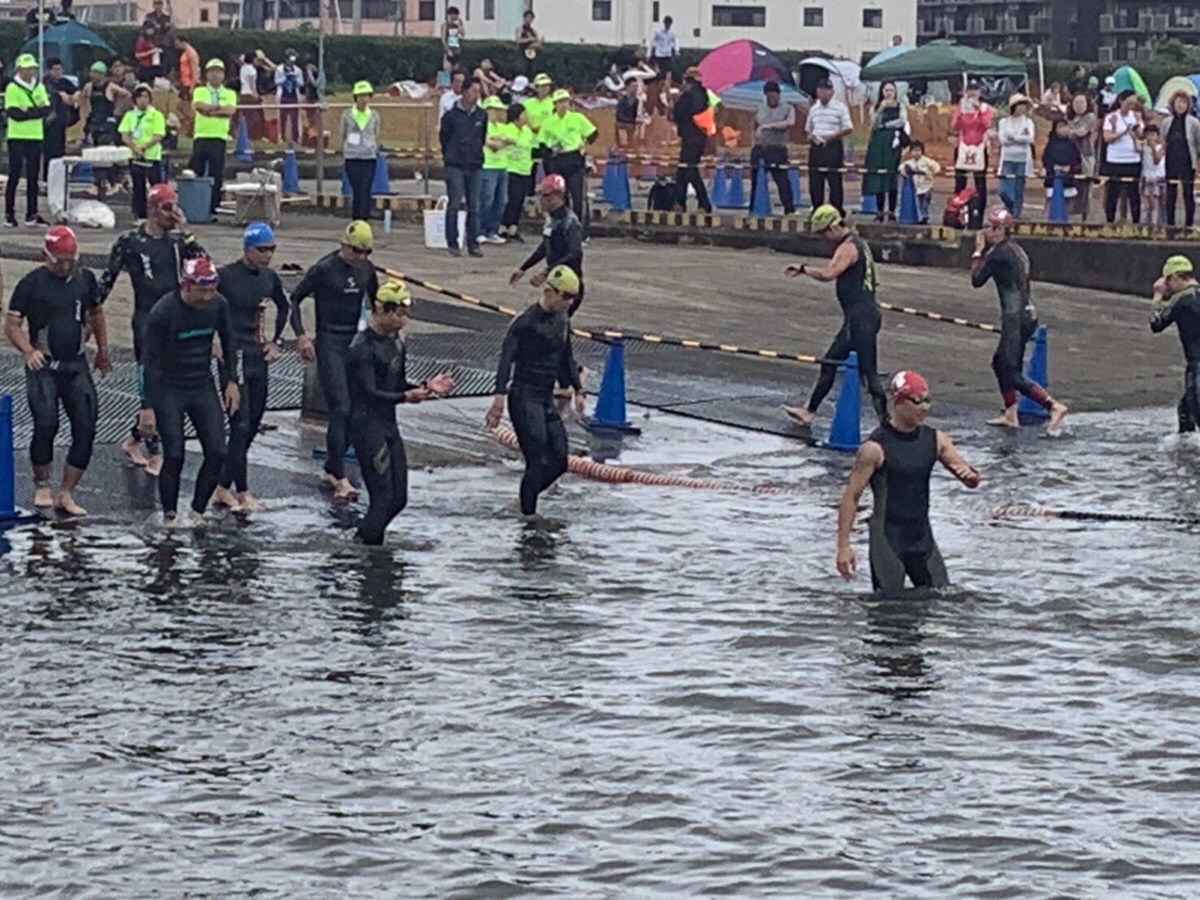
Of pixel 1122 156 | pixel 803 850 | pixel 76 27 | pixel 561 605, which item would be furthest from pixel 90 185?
pixel 803 850

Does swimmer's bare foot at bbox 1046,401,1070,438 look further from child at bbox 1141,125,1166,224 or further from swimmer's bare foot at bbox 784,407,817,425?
child at bbox 1141,125,1166,224

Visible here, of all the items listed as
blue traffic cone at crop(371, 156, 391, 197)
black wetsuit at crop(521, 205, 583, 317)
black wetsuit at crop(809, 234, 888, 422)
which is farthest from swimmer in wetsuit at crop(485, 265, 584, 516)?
blue traffic cone at crop(371, 156, 391, 197)

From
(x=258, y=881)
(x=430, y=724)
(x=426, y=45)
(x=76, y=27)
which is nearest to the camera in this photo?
(x=258, y=881)

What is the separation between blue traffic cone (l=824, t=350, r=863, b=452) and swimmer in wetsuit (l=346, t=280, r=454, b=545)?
5387mm

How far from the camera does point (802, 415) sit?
69.6 feet

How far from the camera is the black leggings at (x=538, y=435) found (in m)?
16.8

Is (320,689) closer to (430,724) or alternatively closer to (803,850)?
(430,724)

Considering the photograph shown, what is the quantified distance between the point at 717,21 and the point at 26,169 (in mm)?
52363

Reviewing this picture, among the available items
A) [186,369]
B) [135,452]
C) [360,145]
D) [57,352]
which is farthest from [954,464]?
[360,145]

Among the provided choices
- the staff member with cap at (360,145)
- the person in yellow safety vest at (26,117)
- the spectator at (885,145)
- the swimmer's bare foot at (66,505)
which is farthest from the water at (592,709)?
the spectator at (885,145)

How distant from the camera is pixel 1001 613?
14.7m

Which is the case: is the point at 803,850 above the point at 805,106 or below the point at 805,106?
below

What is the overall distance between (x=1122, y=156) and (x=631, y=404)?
13817 millimetres

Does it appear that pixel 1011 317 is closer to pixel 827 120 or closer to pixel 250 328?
pixel 250 328
